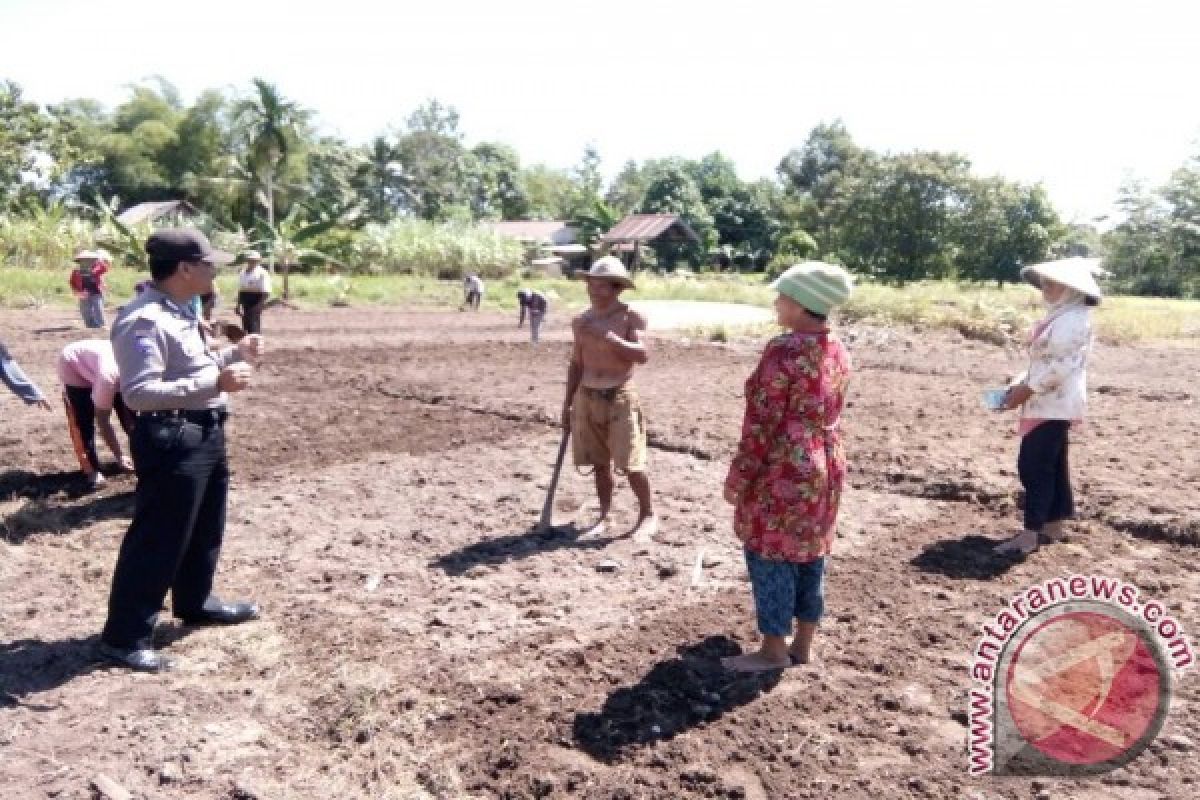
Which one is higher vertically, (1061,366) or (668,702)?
(1061,366)

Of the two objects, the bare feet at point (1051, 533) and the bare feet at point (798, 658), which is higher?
the bare feet at point (1051, 533)

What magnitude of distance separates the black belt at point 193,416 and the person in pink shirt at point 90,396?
2108 mm

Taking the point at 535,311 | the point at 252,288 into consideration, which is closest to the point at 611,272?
the point at 252,288

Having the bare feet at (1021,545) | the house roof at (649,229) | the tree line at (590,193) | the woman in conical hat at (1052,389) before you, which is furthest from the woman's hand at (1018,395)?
the house roof at (649,229)

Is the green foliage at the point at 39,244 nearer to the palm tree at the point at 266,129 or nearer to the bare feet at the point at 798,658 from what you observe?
the palm tree at the point at 266,129

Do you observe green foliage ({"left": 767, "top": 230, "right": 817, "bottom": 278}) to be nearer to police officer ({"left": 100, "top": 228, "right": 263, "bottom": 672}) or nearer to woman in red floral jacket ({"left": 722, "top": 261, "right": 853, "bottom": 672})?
woman in red floral jacket ({"left": 722, "top": 261, "right": 853, "bottom": 672})

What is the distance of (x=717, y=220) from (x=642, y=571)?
4671 cm

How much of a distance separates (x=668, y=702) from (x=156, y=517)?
7.19 feet

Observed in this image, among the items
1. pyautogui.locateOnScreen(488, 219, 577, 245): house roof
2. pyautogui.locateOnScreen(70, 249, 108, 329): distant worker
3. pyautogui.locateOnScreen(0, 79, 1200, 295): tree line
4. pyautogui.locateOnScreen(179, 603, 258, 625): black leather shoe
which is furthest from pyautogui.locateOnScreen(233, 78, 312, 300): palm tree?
pyautogui.locateOnScreen(179, 603, 258, 625): black leather shoe

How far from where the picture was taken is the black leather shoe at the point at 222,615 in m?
4.14

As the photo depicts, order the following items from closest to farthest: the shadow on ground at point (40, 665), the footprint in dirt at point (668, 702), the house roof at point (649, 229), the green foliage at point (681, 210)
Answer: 1. the footprint in dirt at point (668, 702)
2. the shadow on ground at point (40, 665)
3. the house roof at point (649, 229)
4. the green foliage at point (681, 210)

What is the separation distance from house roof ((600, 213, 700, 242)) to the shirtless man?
35.6 m

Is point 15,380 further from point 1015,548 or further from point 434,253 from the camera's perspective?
point 434,253

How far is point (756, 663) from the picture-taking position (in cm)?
376
